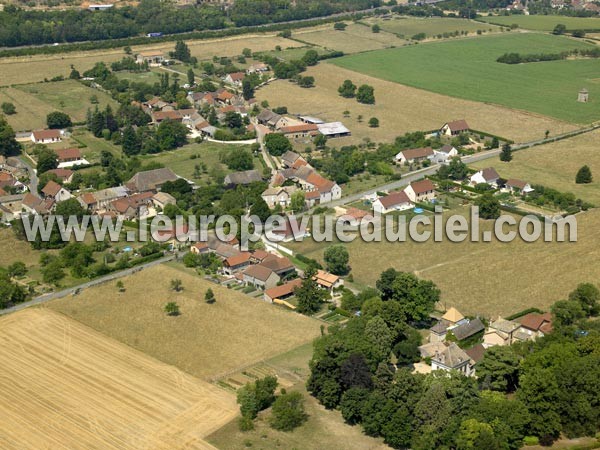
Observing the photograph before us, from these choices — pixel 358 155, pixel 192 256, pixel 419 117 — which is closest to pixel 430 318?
pixel 192 256

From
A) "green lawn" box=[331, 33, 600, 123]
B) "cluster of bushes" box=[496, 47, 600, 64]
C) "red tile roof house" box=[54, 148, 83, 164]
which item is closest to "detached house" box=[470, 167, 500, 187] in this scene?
"green lawn" box=[331, 33, 600, 123]

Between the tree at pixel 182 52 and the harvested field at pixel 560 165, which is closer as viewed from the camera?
the harvested field at pixel 560 165

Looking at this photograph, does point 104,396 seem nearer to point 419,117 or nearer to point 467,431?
point 467,431

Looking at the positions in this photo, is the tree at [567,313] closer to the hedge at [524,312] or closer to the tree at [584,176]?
the hedge at [524,312]

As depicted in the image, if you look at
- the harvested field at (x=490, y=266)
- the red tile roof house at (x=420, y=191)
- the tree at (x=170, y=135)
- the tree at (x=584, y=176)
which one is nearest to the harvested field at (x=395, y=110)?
the tree at (x=584, y=176)

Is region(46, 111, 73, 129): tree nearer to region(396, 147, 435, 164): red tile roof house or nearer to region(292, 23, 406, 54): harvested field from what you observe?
region(396, 147, 435, 164): red tile roof house
